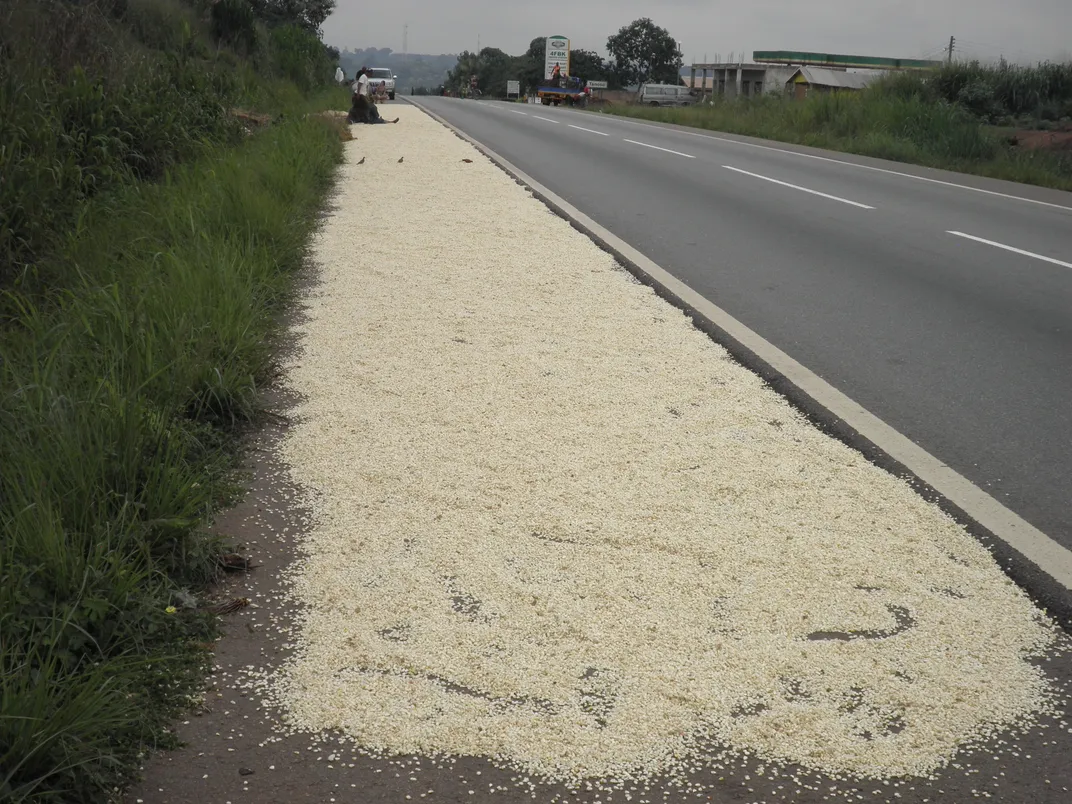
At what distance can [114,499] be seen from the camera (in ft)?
11.5

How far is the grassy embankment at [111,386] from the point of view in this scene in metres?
2.65

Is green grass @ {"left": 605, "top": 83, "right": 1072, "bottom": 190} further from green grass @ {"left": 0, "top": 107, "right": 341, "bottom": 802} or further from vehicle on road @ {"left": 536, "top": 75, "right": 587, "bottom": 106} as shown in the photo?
vehicle on road @ {"left": 536, "top": 75, "right": 587, "bottom": 106}

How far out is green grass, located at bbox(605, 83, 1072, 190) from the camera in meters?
18.7

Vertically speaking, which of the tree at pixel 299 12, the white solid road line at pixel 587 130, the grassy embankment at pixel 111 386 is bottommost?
the grassy embankment at pixel 111 386

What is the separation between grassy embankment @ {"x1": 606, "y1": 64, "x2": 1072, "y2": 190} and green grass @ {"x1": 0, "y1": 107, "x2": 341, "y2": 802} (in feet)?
52.4

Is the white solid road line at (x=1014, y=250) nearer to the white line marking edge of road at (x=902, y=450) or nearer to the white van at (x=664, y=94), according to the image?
the white line marking edge of road at (x=902, y=450)

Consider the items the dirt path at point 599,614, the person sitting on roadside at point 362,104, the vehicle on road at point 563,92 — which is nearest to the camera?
the dirt path at point 599,614

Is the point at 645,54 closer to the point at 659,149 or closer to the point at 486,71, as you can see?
the point at 486,71

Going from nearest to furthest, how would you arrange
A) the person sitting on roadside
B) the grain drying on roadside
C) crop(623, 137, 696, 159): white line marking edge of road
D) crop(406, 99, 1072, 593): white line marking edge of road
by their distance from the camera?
the grain drying on roadside
crop(406, 99, 1072, 593): white line marking edge of road
crop(623, 137, 696, 159): white line marking edge of road
the person sitting on roadside

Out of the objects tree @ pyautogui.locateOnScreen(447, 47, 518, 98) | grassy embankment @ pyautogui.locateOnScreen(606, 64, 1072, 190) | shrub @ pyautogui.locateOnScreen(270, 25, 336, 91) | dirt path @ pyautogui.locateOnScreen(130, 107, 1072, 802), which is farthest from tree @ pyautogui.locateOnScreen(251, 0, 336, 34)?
tree @ pyautogui.locateOnScreen(447, 47, 518, 98)

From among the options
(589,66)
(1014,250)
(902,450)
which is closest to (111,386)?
(902,450)

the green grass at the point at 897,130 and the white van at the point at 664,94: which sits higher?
the white van at the point at 664,94

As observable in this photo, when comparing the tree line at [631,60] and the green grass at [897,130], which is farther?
the tree line at [631,60]

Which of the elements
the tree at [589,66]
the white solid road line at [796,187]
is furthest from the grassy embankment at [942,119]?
the tree at [589,66]
